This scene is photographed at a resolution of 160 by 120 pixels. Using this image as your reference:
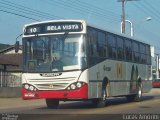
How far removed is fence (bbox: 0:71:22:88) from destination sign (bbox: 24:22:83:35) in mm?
14204

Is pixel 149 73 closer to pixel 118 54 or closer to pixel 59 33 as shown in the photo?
pixel 118 54

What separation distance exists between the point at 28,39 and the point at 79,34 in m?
2.27

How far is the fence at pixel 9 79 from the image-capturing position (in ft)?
117

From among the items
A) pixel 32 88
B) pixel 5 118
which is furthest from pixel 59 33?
pixel 5 118

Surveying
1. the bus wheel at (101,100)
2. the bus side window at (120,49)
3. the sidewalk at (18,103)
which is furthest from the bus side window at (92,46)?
the sidewalk at (18,103)

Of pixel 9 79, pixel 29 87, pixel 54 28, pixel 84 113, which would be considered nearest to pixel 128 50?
pixel 54 28

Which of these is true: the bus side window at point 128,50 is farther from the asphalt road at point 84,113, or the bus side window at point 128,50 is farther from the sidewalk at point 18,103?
the sidewalk at point 18,103

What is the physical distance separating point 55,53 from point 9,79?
647 inches

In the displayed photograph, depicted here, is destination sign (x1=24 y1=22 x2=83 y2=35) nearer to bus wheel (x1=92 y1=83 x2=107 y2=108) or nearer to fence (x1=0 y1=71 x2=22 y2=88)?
bus wheel (x1=92 y1=83 x2=107 y2=108)

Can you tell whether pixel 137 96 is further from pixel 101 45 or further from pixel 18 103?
pixel 101 45

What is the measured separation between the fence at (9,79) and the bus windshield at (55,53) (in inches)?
564

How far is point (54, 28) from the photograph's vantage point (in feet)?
68.8

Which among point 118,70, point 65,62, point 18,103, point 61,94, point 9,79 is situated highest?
point 65,62

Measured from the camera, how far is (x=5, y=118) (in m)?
15.1
